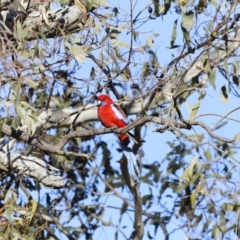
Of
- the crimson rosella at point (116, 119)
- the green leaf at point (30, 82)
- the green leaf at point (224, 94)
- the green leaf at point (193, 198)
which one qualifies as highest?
the crimson rosella at point (116, 119)

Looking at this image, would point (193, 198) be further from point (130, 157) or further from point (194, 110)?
point (194, 110)

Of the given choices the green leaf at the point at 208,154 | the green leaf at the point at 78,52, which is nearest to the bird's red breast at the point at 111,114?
the green leaf at the point at 208,154

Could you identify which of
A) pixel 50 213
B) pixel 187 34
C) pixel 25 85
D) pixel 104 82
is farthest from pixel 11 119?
pixel 50 213

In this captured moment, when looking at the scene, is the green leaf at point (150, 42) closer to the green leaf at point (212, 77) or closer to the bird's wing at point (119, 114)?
the green leaf at point (212, 77)

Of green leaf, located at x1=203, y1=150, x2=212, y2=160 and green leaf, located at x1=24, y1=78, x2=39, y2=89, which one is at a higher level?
green leaf, located at x1=203, y1=150, x2=212, y2=160

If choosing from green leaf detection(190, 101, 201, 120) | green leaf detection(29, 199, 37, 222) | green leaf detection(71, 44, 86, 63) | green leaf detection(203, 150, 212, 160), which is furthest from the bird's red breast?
green leaf detection(190, 101, 201, 120)

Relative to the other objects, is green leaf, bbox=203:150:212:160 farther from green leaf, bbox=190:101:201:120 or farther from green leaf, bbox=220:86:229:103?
green leaf, bbox=190:101:201:120

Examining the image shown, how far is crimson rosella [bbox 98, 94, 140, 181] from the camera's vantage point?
5.92 meters

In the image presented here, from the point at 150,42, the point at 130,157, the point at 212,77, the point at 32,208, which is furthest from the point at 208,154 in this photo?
the point at 32,208

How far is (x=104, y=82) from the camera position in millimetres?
5285

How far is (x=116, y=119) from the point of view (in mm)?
5957

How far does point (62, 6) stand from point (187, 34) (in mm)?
708

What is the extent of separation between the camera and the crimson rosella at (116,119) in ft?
19.4

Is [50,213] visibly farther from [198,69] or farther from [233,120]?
[233,120]
